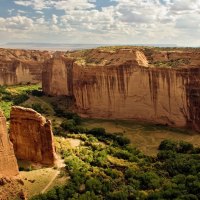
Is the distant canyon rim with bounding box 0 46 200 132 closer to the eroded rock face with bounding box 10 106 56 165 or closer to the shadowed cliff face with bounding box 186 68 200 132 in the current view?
the shadowed cliff face with bounding box 186 68 200 132

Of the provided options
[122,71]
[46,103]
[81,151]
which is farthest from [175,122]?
[46,103]

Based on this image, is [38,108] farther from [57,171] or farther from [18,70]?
[18,70]

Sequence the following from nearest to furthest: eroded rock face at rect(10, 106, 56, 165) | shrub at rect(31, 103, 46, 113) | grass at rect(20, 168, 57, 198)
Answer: grass at rect(20, 168, 57, 198), eroded rock face at rect(10, 106, 56, 165), shrub at rect(31, 103, 46, 113)

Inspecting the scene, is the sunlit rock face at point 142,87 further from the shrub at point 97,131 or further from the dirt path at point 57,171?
the dirt path at point 57,171

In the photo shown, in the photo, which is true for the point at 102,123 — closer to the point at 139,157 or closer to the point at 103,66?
the point at 103,66

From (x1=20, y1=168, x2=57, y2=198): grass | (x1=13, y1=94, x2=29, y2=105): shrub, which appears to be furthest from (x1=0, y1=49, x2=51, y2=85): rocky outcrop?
(x1=20, y1=168, x2=57, y2=198): grass

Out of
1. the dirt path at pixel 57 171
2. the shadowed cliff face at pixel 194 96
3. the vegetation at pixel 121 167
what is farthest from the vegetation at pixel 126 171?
the shadowed cliff face at pixel 194 96
